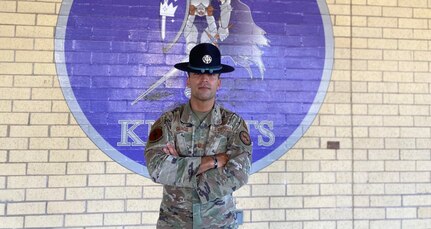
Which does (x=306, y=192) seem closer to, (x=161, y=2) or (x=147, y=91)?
(x=147, y=91)

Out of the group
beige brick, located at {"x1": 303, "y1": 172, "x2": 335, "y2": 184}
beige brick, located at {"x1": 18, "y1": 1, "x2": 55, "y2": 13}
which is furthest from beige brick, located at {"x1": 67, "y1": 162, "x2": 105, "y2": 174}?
beige brick, located at {"x1": 303, "y1": 172, "x2": 335, "y2": 184}

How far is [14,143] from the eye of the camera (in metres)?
3.40

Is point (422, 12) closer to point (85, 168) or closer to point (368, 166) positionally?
point (368, 166)

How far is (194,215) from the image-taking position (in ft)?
7.14

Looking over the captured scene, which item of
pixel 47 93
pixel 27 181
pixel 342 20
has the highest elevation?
pixel 342 20

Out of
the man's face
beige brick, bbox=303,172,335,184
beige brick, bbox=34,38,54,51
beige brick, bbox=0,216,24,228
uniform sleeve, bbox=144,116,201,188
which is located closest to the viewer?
uniform sleeve, bbox=144,116,201,188

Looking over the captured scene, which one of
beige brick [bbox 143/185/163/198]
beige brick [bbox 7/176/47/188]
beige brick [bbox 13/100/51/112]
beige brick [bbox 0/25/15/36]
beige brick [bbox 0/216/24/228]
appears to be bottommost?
beige brick [bbox 0/216/24/228]

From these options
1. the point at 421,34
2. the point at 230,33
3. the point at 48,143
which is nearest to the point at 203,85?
the point at 230,33

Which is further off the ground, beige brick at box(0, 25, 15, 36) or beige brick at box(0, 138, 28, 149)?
beige brick at box(0, 25, 15, 36)

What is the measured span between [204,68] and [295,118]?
1797mm

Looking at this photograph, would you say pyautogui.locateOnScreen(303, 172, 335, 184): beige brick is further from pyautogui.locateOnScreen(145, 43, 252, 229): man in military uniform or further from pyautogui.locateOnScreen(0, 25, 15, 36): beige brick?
pyautogui.locateOnScreen(0, 25, 15, 36): beige brick

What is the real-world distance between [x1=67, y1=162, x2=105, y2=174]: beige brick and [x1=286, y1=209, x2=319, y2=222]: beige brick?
168 centimetres

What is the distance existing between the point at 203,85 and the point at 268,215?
6.24ft

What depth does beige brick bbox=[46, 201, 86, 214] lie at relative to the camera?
344 centimetres
